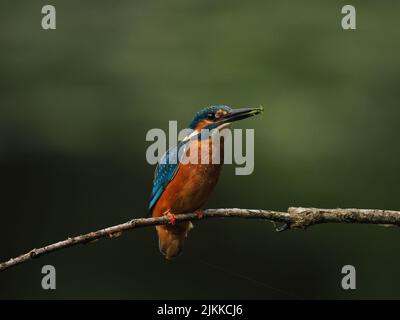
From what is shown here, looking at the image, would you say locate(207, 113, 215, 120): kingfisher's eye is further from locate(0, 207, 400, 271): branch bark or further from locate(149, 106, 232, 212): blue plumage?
locate(0, 207, 400, 271): branch bark

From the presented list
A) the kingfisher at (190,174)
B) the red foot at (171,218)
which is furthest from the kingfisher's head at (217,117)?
the red foot at (171,218)

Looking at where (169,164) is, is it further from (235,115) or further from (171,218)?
(171,218)

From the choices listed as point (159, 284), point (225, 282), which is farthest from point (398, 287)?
point (159, 284)

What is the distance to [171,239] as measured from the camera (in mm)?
4152

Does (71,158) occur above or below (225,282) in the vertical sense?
above

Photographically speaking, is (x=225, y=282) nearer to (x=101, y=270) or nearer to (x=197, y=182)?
(x=101, y=270)

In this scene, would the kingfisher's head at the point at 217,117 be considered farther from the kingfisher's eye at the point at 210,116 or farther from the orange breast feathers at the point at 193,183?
the orange breast feathers at the point at 193,183

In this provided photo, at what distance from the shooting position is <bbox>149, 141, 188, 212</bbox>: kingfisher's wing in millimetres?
4027

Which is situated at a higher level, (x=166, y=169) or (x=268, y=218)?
(x=166, y=169)

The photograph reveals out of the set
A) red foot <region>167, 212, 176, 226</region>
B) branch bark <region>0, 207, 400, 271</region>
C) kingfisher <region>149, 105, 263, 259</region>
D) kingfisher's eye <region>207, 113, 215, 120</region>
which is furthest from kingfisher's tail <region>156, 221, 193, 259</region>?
kingfisher's eye <region>207, 113, 215, 120</region>

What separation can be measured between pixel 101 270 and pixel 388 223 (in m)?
4.18

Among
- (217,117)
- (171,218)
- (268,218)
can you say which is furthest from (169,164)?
(268,218)

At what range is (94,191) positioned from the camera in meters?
7.10

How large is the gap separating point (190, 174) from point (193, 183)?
0.24ft
